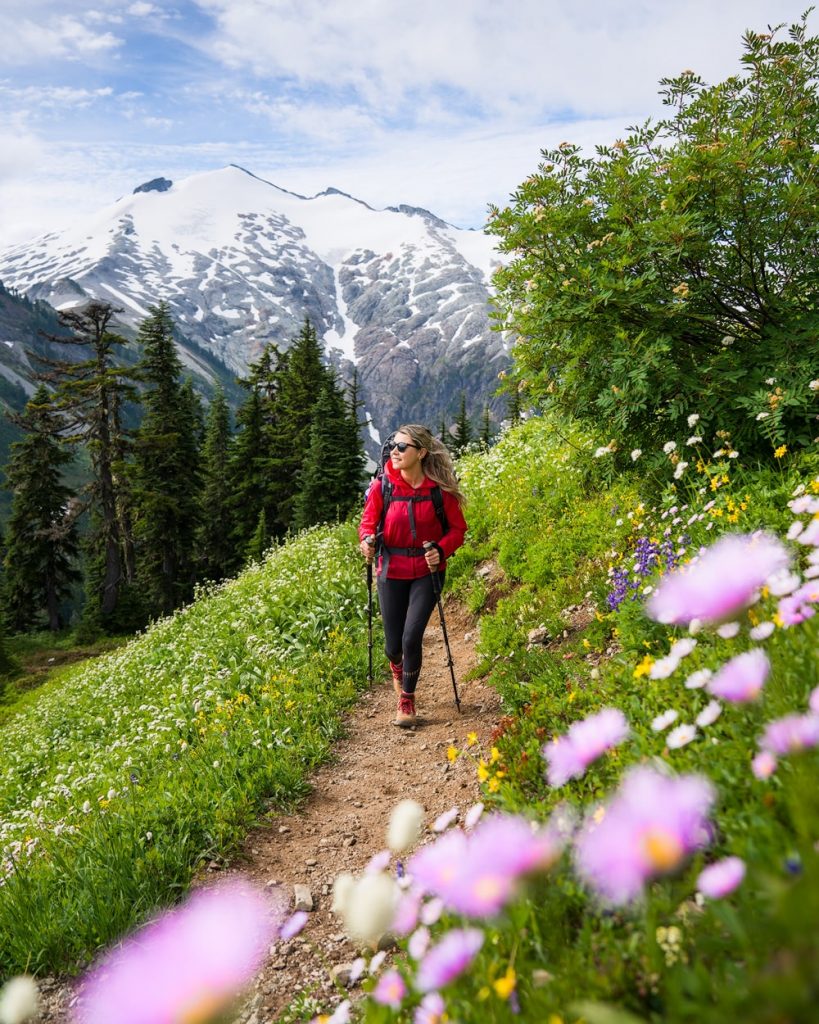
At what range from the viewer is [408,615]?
249 inches

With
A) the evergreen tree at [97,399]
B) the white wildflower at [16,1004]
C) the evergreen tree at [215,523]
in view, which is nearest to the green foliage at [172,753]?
the white wildflower at [16,1004]

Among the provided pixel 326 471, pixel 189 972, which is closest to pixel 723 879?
pixel 189 972

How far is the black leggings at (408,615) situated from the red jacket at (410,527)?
4.4 inches

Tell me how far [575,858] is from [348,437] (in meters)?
35.0

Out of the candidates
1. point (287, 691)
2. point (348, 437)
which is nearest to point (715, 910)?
point (287, 691)

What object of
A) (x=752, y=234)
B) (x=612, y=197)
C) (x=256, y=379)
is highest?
(x=612, y=197)

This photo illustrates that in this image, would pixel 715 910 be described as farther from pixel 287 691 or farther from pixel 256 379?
pixel 256 379

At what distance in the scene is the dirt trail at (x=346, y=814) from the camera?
3299mm

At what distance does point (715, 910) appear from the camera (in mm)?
1445

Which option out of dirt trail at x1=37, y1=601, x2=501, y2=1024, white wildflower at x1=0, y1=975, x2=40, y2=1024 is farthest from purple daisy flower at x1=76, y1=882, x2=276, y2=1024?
dirt trail at x1=37, y1=601, x2=501, y2=1024

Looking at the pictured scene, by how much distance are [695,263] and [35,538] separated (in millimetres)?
47210

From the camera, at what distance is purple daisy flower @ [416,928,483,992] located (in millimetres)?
1307

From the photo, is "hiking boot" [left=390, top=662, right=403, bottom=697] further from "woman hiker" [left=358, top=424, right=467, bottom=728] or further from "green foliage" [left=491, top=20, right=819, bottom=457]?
"green foliage" [left=491, top=20, right=819, bottom=457]

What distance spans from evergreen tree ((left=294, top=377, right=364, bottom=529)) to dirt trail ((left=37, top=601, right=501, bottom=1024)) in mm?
27877
